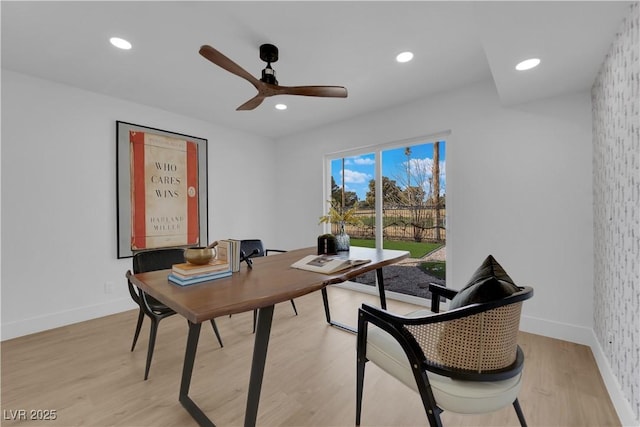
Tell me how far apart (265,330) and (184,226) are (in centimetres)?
288

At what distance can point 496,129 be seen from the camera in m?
2.75

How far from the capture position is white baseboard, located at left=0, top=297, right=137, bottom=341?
2.54 m

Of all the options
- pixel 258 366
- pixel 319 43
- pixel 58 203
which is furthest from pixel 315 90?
pixel 58 203

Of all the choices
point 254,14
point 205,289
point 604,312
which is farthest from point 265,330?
point 604,312

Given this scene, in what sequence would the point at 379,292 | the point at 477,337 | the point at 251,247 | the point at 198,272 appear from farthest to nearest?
the point at 251,247 < the point at 379,292 < the point at 198,272 < the point at 477,337

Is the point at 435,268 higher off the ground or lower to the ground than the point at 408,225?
lower

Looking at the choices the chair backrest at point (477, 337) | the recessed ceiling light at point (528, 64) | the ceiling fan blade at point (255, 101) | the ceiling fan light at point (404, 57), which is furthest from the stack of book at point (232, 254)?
the recessed ceiling light at point (528, 64)

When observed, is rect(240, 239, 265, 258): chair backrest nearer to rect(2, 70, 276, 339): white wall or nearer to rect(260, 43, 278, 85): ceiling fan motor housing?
rect(2, 70, 276, 339): white wall

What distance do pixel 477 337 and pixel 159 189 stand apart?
3.59 meters

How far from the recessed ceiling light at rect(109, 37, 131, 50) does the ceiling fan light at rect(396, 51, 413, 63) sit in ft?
7.07

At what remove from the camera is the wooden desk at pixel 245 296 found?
104cm

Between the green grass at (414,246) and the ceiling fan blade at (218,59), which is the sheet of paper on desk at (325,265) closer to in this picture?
the ceiling fan blade at (218,59)

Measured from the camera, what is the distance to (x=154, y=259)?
224 centimetres

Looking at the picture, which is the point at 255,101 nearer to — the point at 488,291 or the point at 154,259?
the point at 154,259
